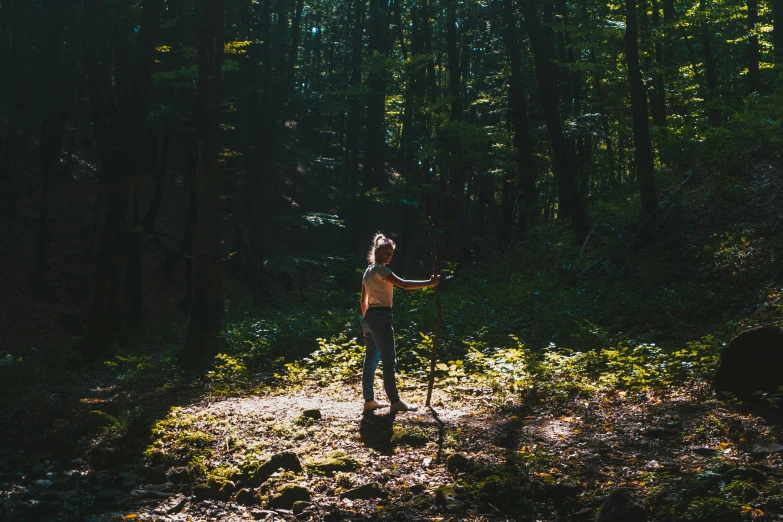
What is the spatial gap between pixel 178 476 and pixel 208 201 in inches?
258

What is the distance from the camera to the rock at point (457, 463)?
565 centimetres

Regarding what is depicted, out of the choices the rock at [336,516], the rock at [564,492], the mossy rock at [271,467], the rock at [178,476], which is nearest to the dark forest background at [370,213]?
the rock at [564,492]

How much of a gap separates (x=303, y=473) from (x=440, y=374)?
4.23m

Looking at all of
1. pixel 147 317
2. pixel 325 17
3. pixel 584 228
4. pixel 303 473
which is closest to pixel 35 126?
pixel 147 317

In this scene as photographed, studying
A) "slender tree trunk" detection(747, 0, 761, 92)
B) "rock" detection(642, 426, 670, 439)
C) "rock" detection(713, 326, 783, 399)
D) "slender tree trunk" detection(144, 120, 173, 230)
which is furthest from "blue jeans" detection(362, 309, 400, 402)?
"slender tree trunk" detection(747, 0, 761, 92)

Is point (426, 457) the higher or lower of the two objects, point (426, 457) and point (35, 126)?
Result: the lower

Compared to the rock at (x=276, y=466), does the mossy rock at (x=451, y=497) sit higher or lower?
higher

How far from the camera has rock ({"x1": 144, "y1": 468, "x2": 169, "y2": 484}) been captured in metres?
6.31

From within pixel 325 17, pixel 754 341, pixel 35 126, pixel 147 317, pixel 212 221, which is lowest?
pixel 147 317

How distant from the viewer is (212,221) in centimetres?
1196

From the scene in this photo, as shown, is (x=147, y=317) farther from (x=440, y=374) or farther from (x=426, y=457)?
(x=426, y=457)

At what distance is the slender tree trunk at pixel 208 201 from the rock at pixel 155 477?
5.32 m

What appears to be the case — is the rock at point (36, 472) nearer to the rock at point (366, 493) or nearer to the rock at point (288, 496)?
the rock at point (288, 496)

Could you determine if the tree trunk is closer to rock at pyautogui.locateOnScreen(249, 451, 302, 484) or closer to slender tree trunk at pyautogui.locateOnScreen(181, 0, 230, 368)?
slender tree trunk at pyautogui.locateOnScreen(181, 0, 230, 368)
